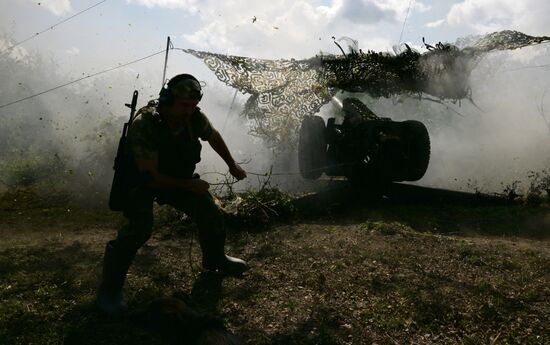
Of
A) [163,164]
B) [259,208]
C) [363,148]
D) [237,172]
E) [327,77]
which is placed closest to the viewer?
[163,164]

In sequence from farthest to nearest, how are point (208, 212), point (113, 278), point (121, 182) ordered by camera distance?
point (208, 212) < point (121, 182) < point (113, 278)

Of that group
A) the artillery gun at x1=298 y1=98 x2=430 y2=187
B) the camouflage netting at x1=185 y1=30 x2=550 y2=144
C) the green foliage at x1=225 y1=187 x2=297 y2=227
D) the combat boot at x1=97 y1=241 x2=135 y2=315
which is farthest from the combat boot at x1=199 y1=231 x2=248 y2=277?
the camouflage netting at x1=185 y1=30 x2=550 y2=144

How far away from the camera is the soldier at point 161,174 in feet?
12.5

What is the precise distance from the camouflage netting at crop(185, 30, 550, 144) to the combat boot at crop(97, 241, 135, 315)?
5.92 metres

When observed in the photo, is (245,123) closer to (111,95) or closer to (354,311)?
(354,311)

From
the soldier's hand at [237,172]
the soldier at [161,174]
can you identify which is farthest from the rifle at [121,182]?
the soldier's hand at [237,172]

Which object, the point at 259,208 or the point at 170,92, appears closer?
the point at 170,92

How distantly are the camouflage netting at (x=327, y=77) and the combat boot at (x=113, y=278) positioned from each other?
233 inches

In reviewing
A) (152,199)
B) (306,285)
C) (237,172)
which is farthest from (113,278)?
(306,285)

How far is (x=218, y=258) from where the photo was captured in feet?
14.9

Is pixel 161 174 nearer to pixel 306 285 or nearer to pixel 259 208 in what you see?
pixel 306 285

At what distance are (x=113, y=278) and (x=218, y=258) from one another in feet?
3.34

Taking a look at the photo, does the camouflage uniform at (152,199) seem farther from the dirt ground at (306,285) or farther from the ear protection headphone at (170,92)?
the dirt ground at (306,285)

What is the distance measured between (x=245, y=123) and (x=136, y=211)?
21.1ft
